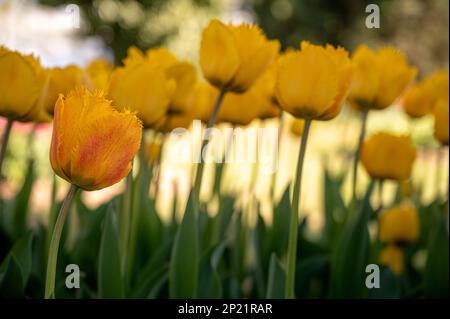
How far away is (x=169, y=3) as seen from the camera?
11.8m

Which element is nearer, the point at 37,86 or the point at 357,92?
the point at 37,86

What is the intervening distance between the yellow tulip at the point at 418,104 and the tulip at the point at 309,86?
2.20 ft

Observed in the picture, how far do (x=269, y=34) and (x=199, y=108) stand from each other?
16.1 metres

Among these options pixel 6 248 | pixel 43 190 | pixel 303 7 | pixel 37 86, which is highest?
pixel 303 7

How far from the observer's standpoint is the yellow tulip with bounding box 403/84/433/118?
1526 mm

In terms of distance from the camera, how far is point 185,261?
99 centimetres

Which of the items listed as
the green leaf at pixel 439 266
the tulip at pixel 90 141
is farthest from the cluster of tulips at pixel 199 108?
the green leaf at pixel 439 266

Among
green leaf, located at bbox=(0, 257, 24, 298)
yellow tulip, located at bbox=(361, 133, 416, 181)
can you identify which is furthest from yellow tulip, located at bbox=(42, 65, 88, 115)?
yellow tulip, located at bbox=(361, 133, 416, 181)

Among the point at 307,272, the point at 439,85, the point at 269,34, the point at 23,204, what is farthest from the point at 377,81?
the point at 269,34

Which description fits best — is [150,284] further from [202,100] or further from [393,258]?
[393,258]
